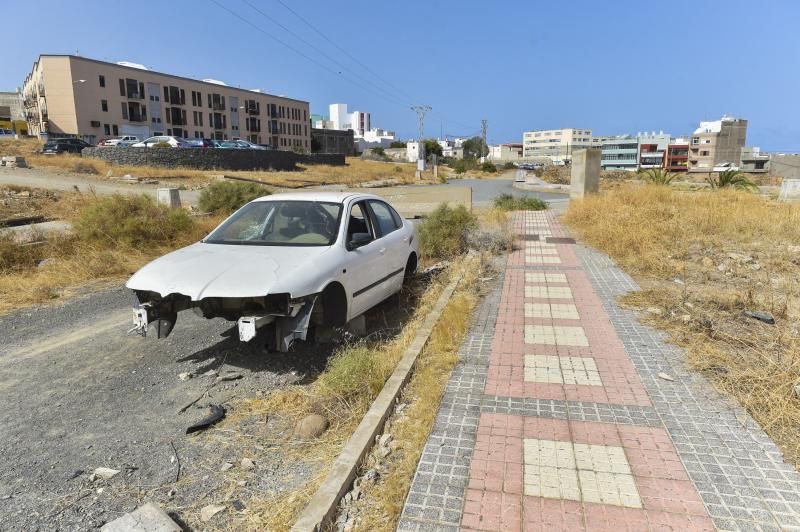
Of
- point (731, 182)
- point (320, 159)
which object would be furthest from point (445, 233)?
point (320, 159)

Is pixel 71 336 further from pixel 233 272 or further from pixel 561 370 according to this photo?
pixel 561 370

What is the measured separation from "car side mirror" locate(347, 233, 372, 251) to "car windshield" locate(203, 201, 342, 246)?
185 mm

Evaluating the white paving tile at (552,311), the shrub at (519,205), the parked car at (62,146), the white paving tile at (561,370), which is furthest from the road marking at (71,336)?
the parked car at (62,146)

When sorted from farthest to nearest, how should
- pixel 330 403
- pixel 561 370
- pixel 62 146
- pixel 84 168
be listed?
pixel 62 146 < pixel 84 168 < pixel 561 370 < pixel 330 403

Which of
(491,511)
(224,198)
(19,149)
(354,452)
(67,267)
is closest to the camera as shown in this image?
(491,511)

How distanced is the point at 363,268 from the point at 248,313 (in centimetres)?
148

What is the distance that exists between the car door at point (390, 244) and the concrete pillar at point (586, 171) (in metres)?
11.7

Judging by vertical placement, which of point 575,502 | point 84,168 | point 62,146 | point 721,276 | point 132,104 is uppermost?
point 132,104

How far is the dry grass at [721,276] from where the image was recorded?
4.25m

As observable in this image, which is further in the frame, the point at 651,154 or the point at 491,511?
the point at 651,154

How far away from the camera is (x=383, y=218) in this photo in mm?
7129

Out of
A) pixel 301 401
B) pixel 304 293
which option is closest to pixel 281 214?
pixel 304 293

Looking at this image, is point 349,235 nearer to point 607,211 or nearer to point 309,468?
point 309,468

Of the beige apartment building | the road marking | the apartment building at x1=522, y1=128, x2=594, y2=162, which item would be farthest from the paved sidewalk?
the apartment building at x1=522, y1=128, x2=594, y2=162
